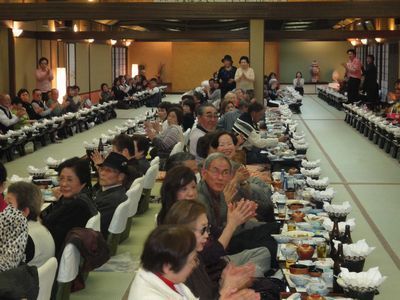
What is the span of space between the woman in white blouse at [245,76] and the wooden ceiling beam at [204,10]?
0.86 m

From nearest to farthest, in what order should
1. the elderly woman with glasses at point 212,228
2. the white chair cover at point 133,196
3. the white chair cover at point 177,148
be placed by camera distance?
the elderly woman with glasses at point 212,228 → the white chair cover at point 133,196 → the white chair cover at point 177,148

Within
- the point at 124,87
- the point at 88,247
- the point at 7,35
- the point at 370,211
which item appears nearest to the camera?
the point at 88,247

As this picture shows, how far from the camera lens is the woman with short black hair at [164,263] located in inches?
112

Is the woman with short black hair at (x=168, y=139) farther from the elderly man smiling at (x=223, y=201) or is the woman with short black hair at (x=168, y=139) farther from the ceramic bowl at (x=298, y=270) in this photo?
the ceramic bowl at (x=298, y=270)

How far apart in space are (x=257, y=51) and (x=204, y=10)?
1259 millimetres

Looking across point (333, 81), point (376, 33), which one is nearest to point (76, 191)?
point (376, 33)

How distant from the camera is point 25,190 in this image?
4992 millimetres

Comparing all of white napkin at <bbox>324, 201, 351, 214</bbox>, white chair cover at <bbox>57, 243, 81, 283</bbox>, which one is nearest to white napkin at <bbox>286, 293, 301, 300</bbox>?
white chair cover at <bbox>57, 243, 81, 283</bbox>

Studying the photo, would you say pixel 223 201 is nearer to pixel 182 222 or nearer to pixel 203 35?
pixel 182 222

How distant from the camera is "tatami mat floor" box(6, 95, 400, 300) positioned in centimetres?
637

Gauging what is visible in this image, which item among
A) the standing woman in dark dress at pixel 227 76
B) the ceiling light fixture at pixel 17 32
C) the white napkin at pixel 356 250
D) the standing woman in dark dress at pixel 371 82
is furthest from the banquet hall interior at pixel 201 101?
the standing woman in dark dress at pixel 227 76

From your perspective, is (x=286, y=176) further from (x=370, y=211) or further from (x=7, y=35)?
(x=7, y=35)

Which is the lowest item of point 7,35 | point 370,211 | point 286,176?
point 370,211

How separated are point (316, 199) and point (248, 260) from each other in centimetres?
171
